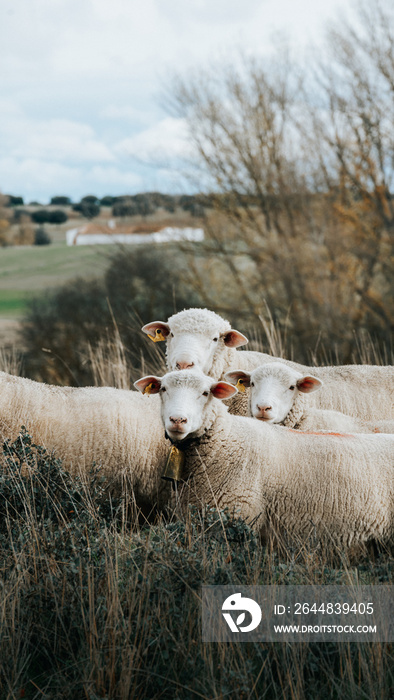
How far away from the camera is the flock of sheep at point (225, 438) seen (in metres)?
3.55

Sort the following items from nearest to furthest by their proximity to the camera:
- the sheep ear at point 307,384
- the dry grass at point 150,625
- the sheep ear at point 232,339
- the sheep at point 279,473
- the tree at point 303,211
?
the dry grass at point 150,625
the sheep at point 279,473
the sheep ear at point 307,384
the sheep ear at point 232,339
the tree at point 303,211

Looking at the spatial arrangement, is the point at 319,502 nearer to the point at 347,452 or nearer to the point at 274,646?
the point at 347,452

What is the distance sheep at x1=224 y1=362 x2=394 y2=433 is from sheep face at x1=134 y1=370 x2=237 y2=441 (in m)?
0.70

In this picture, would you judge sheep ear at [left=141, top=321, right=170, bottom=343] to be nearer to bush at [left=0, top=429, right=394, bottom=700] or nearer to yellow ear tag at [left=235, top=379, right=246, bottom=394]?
yellow ear tag at [left=235, top=379, right=246, bottom=394]

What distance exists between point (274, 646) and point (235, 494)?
117 centimetres

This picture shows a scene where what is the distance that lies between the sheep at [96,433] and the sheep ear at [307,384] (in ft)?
3.18

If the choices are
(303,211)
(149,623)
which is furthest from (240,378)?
(303,211)

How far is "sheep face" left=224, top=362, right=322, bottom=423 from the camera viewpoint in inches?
168

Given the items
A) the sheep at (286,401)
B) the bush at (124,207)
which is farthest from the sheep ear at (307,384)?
the bush at (124,207)

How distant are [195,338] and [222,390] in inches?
43.6

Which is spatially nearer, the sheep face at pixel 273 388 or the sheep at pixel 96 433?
the sheep at pixel 96 433

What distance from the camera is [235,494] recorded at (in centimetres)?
361

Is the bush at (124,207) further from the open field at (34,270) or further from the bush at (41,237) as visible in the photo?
the bush at (41,237)

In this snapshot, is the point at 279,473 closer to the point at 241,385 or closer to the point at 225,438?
the point at 225,438
